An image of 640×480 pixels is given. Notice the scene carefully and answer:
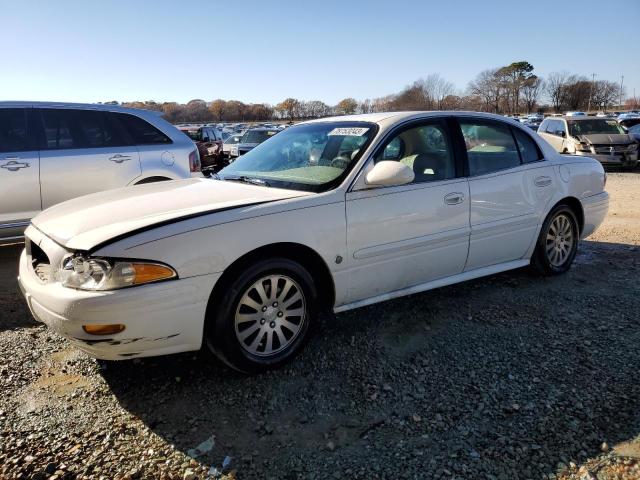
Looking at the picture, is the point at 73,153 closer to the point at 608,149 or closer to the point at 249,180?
the point at 249,180

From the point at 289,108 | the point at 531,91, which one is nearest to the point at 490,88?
the point at 531,91

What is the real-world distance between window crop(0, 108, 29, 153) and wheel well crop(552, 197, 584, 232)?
18.4ft

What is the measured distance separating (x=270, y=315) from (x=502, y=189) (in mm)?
2288

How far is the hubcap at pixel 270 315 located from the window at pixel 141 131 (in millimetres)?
3905

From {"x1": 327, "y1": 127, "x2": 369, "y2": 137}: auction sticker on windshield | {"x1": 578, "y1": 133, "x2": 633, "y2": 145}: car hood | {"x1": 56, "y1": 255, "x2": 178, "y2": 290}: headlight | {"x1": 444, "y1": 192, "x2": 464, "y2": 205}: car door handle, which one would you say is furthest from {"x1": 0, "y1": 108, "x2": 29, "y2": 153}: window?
{"x1": 578, "y1": 133, "x2": 633, "y2": 145}: car hood

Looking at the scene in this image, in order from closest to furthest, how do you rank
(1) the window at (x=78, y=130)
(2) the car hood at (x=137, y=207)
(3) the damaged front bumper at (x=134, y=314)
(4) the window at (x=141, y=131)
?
(3) the damaged front bumper at (x=134, y=314) → (2) the car hood at (x=137, y=207) → (1) the window at (x=78, y=130) → (4) the window at (x=141, y=131)

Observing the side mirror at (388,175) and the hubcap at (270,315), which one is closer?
the hubcap at (270,315)

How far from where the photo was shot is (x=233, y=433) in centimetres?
256

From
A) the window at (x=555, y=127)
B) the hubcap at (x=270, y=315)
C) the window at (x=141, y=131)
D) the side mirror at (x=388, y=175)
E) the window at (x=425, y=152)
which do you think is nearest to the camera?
the hubcap at (x=270, y=315)

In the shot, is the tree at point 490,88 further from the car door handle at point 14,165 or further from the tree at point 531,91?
the car door handle at point 14,165

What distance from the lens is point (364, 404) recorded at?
2.80 m

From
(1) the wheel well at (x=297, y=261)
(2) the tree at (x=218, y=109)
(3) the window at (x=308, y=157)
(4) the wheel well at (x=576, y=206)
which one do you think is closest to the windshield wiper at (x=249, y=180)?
(3) the window at (x=308, y=157)

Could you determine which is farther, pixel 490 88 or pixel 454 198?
pixel 490 88

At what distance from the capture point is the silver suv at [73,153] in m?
5.38
